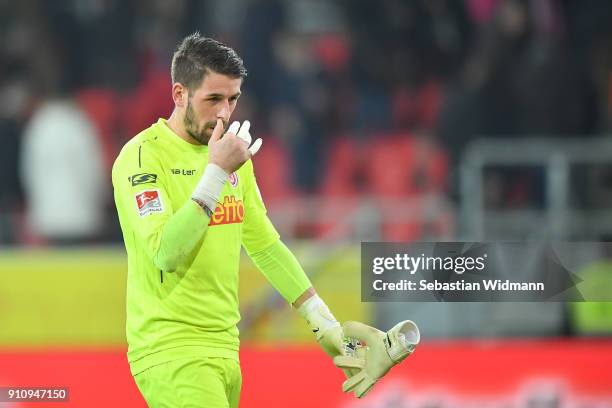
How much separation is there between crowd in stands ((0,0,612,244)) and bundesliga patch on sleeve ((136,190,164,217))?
5.35 metres

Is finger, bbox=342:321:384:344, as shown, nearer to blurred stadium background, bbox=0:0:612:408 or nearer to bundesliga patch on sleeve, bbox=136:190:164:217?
bundesliga patch on sleeve, bbox=136:190:164:217

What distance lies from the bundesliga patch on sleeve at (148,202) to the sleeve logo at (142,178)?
5cm

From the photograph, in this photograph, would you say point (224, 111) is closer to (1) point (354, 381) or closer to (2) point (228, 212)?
(2) point (228, 212)

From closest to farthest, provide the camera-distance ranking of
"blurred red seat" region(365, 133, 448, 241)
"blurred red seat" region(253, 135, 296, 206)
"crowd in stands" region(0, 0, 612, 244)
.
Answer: "crowd in stands" region(0, 0, 612, 244) < "blurred red seat" region(365, 133, 448, 241) < "blurred red seat" region(253, 135, 296, 206)

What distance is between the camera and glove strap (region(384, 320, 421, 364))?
4.45 m

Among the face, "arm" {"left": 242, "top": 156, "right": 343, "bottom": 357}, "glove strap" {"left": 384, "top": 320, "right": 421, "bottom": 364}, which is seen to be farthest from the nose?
"glove strap" {"left": 384, "top": 320, "right": 421, "bottom": 364}

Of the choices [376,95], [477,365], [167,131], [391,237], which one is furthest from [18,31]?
[167,131]

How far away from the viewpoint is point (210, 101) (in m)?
4.39

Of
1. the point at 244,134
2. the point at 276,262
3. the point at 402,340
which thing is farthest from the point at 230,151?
the point at 402,340

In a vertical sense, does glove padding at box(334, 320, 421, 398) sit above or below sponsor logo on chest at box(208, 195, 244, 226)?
below

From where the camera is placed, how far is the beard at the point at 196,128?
4.43 meters

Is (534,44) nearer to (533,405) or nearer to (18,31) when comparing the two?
(533,405)

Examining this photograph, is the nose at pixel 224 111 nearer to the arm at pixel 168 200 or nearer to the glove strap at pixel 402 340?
the arm at pixel 168 200

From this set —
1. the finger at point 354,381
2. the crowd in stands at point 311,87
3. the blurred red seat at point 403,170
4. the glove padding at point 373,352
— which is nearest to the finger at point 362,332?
the glove padding at point 373,352
